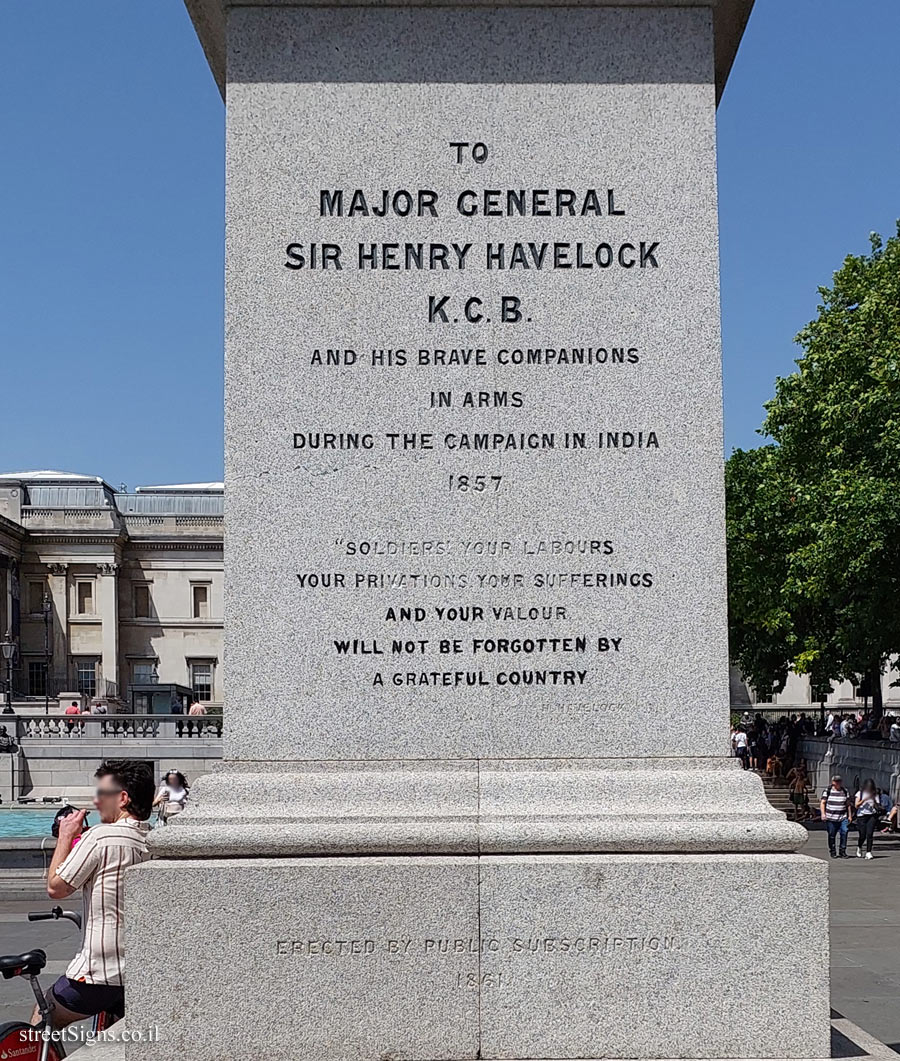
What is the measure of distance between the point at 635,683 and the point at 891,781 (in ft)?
108

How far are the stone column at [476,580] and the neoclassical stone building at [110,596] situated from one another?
4057 inches

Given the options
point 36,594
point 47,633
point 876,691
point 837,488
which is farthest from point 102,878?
point 36,594

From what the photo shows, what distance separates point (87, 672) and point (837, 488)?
3432 inches

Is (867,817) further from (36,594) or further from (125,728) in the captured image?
(36,594)

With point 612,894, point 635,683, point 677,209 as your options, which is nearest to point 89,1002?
point 612,894

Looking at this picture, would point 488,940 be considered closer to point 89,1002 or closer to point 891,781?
point 89,1002

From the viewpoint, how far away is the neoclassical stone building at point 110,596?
108 m

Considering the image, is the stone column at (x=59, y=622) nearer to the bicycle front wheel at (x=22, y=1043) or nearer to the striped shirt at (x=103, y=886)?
the striped shirt at (x=103, y=886)

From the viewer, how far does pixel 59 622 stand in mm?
109000

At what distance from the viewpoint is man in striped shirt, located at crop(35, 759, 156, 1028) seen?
5.68 meters

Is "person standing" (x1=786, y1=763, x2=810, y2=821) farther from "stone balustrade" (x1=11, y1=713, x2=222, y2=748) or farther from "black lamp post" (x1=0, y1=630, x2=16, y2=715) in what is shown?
"black lamp post" (x1=0, y1=630, x2=16, y2=715)

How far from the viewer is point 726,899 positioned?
5047mm

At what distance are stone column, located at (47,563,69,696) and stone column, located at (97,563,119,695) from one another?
2785 mm

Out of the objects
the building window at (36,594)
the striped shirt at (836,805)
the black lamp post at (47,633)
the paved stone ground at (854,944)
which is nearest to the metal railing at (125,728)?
the striped shirt at (836,805)
